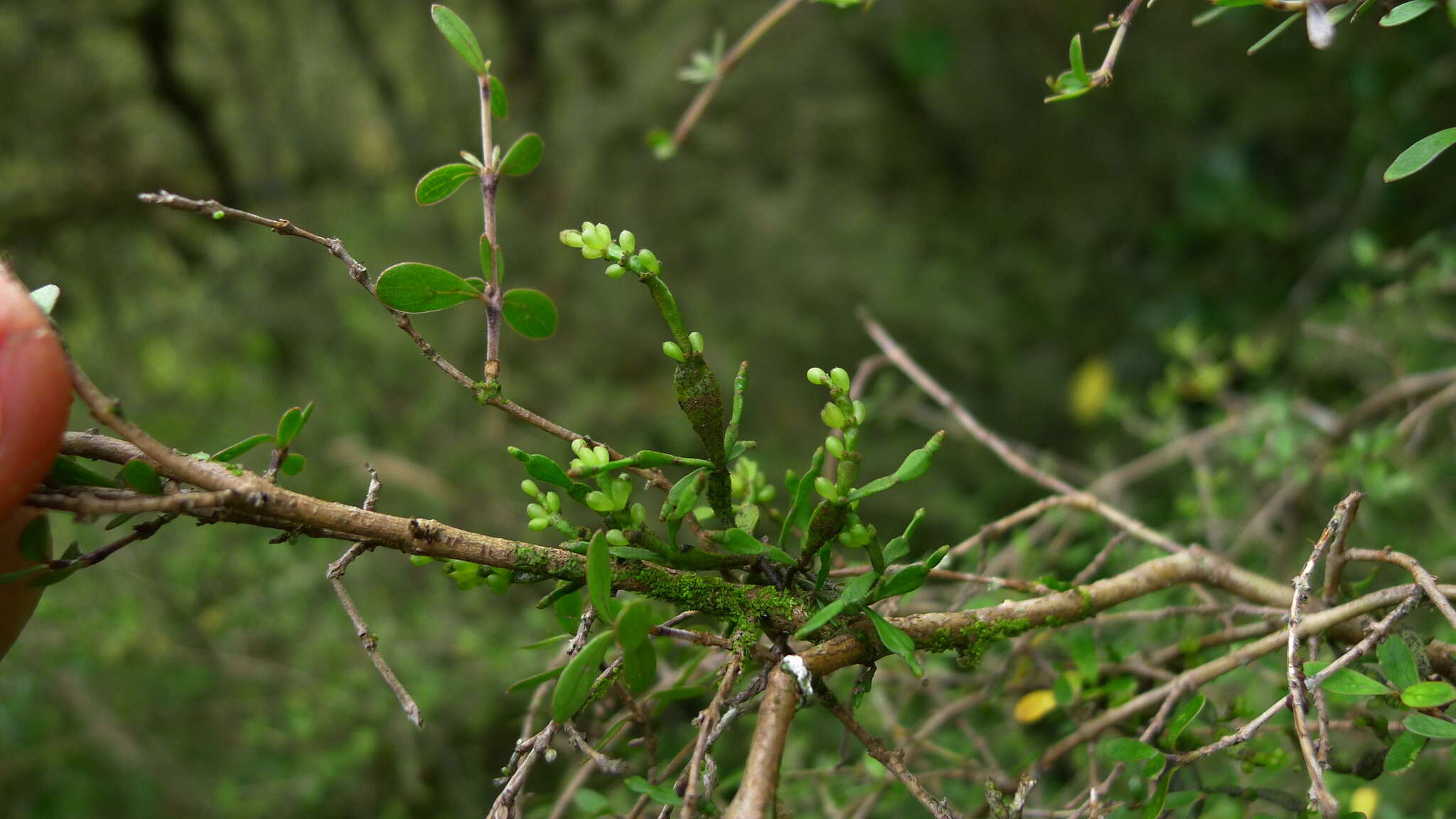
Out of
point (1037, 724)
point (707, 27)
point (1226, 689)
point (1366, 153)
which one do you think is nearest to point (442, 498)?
point (707, 27)

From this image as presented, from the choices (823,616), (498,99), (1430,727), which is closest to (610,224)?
(498,99)

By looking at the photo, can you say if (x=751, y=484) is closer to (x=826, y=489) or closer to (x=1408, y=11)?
(x=826, y=489)

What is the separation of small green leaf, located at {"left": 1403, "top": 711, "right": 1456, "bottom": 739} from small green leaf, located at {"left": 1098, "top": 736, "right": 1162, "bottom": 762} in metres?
Answer: 0.14

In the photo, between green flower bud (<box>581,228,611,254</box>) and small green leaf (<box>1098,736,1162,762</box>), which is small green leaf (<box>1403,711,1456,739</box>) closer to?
small green leaf (<box>1098,736,1162,762</box>)

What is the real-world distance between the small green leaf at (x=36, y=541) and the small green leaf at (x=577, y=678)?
0.34 m

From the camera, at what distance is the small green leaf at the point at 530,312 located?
618mm

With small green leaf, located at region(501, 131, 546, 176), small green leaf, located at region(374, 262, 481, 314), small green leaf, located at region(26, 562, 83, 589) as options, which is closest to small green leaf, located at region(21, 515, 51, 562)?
small green leaf, located at region(26, 562, 83, 589)

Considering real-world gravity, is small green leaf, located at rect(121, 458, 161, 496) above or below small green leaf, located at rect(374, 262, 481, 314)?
below

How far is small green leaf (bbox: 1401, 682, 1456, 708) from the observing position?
1.82 ft


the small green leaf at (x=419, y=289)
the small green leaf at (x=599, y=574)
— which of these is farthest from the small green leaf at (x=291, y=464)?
the small green leaf at (x=599, y=574)

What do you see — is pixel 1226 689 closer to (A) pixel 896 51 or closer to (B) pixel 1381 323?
(B) pixel 1381 323

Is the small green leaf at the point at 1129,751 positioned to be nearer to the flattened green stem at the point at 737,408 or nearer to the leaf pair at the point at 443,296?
the flattened green stem at the point at 737,408

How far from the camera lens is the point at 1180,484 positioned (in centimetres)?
215

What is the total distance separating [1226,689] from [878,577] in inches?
28.5
